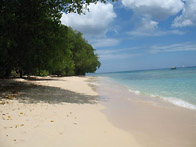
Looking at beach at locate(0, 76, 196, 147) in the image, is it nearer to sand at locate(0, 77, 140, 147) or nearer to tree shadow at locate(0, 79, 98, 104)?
sand at locate(0, 77, 140, 147)

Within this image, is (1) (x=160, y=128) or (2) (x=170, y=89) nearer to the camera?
(1) (x=160, y=128)

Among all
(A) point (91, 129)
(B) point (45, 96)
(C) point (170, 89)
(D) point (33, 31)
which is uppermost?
(D) point (33, 31)

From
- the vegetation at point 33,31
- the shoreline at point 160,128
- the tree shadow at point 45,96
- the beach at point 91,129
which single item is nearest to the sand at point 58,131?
the beach at point 91,129

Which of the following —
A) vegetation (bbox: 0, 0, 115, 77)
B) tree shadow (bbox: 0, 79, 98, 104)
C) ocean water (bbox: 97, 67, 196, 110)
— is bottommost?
ocean water (bbox: 97, 67, 196, 110)

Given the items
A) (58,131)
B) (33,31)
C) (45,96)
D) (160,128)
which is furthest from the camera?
(33,31)

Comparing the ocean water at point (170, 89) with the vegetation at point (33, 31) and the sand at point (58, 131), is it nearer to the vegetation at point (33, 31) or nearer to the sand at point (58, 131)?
the sand at point (58, 131)

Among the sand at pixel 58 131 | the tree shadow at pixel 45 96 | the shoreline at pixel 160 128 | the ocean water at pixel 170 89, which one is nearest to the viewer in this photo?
the sand at pixel 58 131

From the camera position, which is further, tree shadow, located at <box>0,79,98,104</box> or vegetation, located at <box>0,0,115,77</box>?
vegetation, located at <box>0,0,115,77</box>

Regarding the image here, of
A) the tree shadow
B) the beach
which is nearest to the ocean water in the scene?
the beach

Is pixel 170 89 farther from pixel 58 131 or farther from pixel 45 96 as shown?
pixel 58 131

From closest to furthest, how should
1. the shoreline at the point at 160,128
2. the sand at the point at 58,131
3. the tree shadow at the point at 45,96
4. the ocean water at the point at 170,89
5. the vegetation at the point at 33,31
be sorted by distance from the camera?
the sand at the point at 58,131 → the shoreline at the point at 160,128 → the tree shadow at the point at 45,96 → the vegetation at the point at 33,31 → the ocean water at the point at 170,89

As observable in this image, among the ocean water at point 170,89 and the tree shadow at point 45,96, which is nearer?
the tree shadow at point 45,96

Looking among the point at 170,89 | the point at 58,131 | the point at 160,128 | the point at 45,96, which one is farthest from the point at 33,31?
the point at 170,89

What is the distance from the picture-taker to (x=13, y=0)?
10.4m
